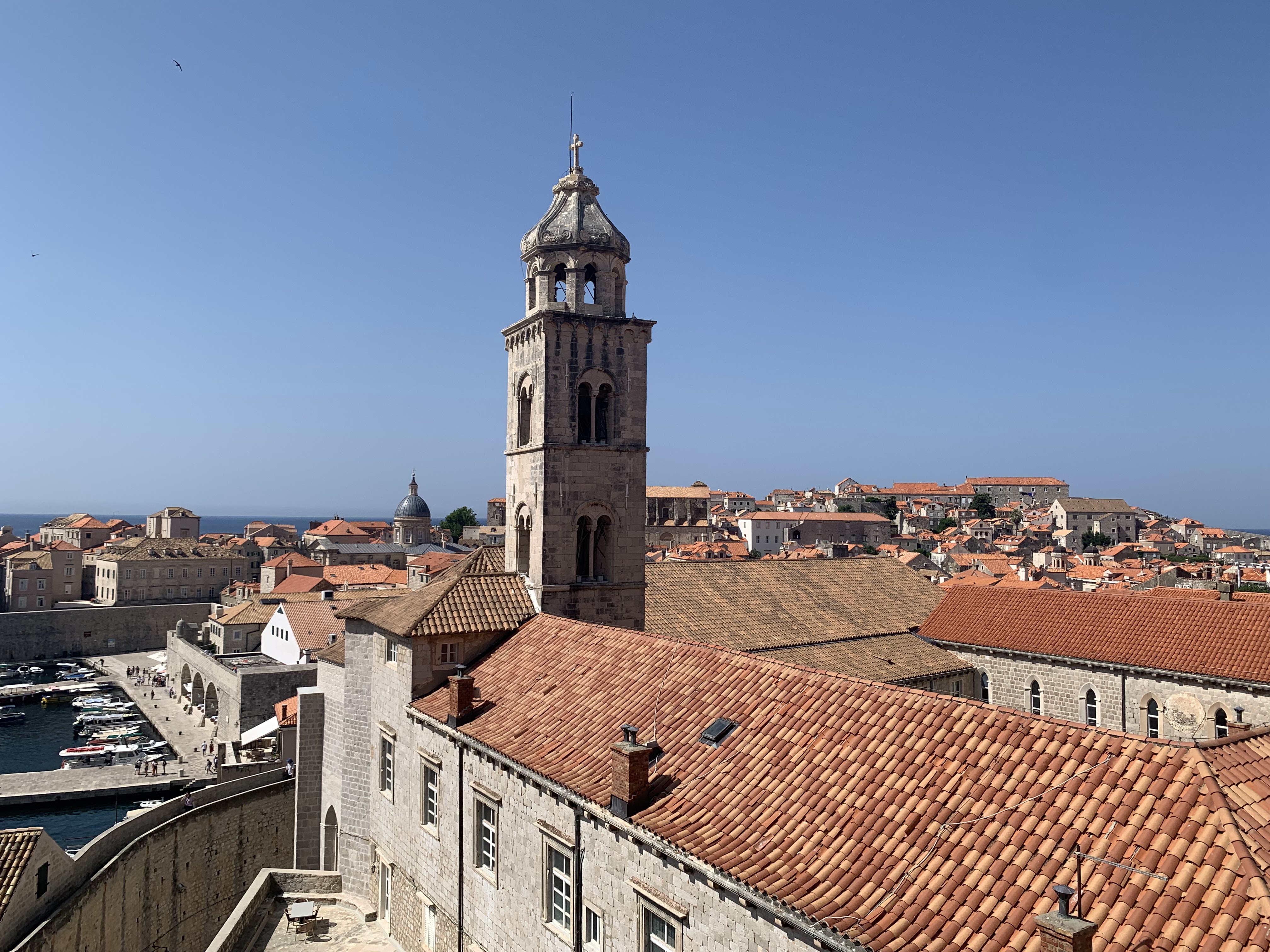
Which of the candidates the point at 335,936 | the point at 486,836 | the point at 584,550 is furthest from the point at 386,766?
the point at 584,550

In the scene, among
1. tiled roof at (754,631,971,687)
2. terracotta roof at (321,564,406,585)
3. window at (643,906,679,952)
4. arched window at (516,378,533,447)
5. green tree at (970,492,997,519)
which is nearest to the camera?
window at (643,906,679,952)

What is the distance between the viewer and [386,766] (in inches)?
770

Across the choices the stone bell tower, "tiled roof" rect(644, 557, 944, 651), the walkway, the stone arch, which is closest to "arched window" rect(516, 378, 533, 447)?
the stone bell tower

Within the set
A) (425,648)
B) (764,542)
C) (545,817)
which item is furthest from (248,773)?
(764,542)

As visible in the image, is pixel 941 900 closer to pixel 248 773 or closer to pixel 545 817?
pixel 545 817

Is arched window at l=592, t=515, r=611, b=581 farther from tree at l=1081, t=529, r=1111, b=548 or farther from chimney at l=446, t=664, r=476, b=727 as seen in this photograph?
tree at l=1081, t=529, r=1111, b=548

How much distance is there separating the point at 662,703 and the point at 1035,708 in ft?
62.4

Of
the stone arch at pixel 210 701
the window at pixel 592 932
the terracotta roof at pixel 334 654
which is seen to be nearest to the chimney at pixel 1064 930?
the window at pixel 592 932

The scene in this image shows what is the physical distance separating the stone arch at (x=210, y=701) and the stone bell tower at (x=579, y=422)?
4117 centimetres

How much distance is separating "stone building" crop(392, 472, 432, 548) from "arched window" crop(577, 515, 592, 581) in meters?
95.8

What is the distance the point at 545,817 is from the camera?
1310 cm

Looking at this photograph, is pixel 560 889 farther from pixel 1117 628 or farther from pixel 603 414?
pixel 1117 628

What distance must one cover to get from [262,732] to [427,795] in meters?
22.6

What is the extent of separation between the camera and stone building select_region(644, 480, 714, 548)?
13000 centimetres
